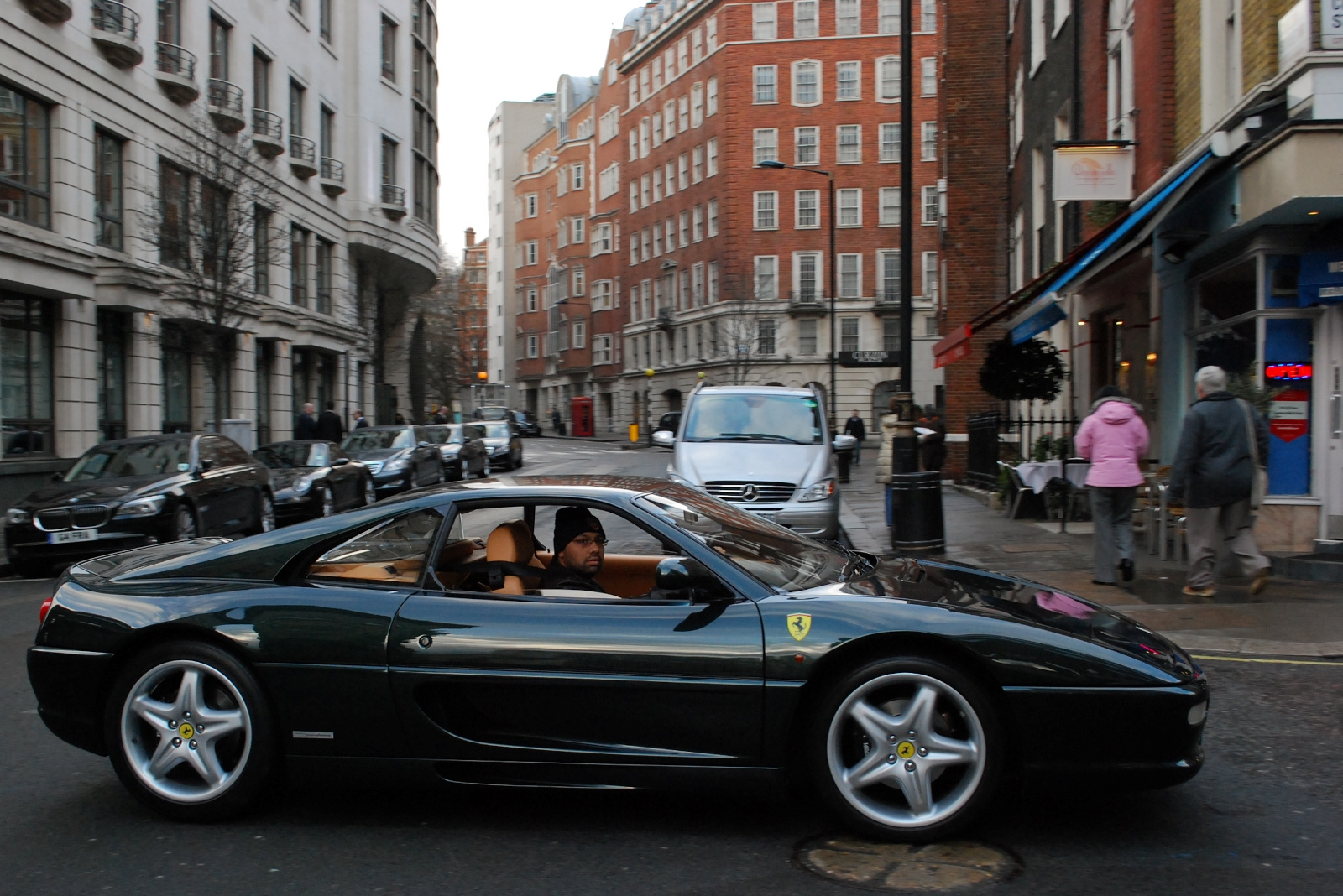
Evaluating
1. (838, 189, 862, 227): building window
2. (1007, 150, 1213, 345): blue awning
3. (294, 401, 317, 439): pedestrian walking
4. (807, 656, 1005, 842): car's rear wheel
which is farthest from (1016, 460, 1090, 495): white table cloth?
(838, 189, 862, 227): building window

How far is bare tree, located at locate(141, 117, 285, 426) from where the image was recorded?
74.1 ft

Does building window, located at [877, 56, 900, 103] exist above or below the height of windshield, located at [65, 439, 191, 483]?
above

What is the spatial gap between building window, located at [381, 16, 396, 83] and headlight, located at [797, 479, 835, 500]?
33.1 metres

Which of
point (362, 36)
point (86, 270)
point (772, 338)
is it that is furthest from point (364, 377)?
point (772, 338)

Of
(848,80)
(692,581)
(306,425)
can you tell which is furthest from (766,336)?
(692,581)

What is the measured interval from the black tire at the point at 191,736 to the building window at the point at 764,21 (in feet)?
212

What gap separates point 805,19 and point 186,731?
65.1 m

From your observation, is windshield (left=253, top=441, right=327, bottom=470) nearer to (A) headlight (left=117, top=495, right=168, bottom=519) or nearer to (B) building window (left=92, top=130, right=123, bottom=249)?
(A) headlight (left=117, top=495, right=168, bottom=519)

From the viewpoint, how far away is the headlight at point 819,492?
12219 millimetres

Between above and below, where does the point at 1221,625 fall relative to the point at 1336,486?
below

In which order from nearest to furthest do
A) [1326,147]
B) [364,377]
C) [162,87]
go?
[1326,147] → [162,87] → [364,377]

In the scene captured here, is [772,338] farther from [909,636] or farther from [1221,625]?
[909,636]

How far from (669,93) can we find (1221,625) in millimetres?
67581

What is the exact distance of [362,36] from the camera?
125 ft
